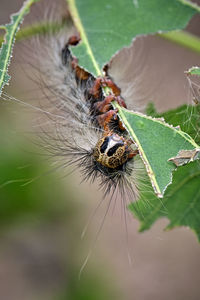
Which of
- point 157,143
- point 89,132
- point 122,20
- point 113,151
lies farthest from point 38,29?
point 157,143

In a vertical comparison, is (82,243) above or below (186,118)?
below

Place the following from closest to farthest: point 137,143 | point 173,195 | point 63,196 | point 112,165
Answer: point 137,143 → point 112,165 → point 173,195 → point 63,196

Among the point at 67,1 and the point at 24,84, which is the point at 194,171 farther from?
the point at 24,84

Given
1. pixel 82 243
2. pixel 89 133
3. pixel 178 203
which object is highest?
pixel 89 133

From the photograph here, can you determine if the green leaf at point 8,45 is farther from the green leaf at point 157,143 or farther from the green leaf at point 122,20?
the green leaf at point 157,143

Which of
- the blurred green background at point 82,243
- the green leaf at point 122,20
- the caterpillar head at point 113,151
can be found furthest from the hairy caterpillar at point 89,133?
the blurred green background at point 82,243

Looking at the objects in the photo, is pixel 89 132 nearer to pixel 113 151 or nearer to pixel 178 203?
pixel 113 151

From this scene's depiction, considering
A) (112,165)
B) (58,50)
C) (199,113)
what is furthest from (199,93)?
(58,50)
